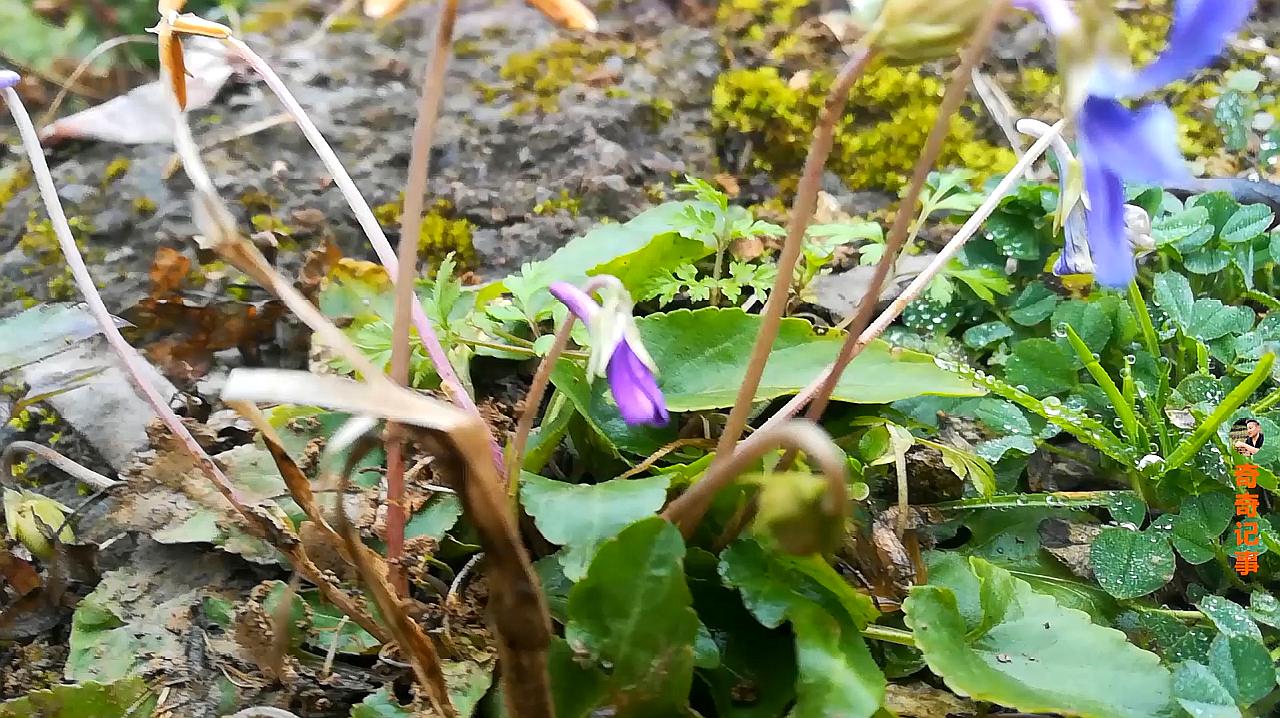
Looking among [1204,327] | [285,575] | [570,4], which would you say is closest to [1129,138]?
[570,4]

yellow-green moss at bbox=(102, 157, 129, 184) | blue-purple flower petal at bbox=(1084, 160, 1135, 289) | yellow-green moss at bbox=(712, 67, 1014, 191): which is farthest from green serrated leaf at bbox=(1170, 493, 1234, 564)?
yellow-green moss at bbox=(102, 157, 129, 184)


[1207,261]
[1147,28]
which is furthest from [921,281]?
[1147,28]

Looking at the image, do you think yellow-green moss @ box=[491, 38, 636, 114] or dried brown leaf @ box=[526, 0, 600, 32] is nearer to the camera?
dried brown leaf @ box=[526, 0, 600, 32]

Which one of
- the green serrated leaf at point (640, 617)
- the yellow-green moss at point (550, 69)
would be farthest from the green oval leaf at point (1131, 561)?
the yellow-green moss at point (550, 69)

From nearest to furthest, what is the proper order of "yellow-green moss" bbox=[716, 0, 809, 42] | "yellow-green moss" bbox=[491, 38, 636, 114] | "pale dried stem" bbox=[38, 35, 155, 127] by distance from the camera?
"pale dried stem" bbox=[38, 35, 155, 127] < "yellow-green moss" bbox=[491, 38, 636, 114] < "yellow-green moss" bbox=[716, 0, 809, 42]

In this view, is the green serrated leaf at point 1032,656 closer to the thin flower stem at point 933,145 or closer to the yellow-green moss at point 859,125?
the thin flower stem at point 933,145

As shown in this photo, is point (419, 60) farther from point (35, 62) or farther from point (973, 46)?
point (973, 46)

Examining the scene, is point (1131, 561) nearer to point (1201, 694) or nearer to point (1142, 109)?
point (1201, 694)

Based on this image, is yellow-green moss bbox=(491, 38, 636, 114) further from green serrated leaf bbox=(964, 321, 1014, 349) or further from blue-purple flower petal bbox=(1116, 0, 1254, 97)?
blue-purple flower petal bbox=(1116, 0, 1254, 97)
